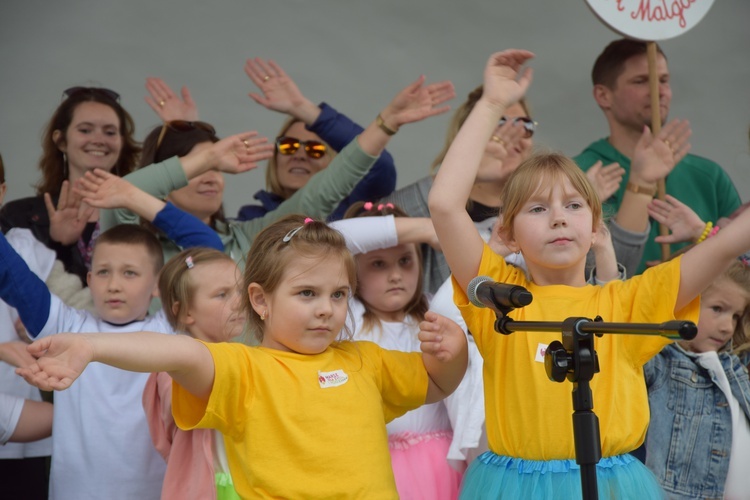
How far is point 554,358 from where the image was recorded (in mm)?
1866

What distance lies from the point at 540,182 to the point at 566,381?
47cm

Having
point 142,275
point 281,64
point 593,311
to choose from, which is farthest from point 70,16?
point 593,311

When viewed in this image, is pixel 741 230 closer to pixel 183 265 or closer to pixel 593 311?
pixel 593 311

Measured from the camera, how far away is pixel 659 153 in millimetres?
3605

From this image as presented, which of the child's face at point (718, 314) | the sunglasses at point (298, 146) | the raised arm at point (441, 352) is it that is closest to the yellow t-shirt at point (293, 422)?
the raised arm at point (441, 352)

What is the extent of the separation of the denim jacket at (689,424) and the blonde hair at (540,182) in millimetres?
726

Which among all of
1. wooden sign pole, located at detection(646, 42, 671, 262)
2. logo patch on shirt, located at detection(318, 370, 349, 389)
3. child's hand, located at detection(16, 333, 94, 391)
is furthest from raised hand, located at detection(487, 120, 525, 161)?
child's hand, located at detection(16, 333, 94, 391)

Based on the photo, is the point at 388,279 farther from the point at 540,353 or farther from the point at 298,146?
the point at 298,146

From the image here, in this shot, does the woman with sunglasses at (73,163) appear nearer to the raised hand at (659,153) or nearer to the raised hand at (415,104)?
the raised hand at (415,104)

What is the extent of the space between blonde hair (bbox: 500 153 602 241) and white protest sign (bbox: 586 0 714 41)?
3.66 feet

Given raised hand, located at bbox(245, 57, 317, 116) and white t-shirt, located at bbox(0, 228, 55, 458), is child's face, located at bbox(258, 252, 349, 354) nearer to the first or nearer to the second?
white t-shirt, located at bbox(0, 228, 55, 458)

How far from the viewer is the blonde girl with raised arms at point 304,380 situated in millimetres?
2260

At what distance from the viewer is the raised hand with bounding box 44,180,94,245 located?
3662mm

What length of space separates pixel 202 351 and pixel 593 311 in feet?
2.91
